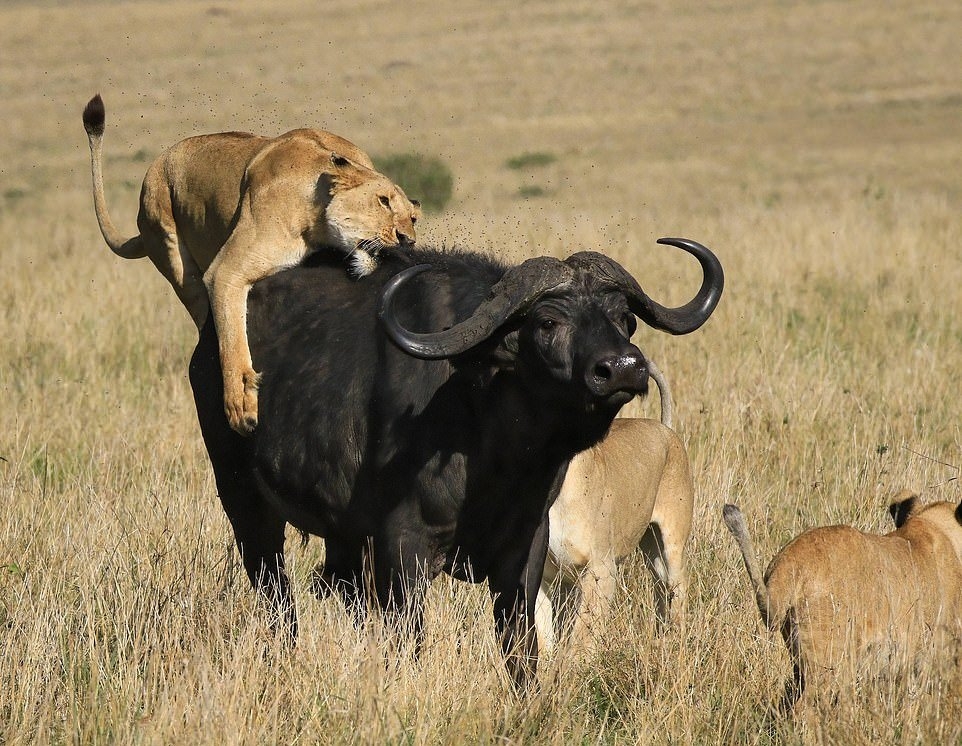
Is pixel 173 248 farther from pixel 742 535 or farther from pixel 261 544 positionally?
pixel 742 535

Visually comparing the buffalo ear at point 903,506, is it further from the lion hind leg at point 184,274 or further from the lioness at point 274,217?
the lion hind leg at point 184,274

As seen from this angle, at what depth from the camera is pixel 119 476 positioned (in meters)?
7.95

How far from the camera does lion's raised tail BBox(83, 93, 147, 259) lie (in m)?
6.79

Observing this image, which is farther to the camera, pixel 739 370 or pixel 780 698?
pixel 739 370

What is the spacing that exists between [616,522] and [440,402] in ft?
6.44

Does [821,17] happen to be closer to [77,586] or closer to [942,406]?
[942,406]

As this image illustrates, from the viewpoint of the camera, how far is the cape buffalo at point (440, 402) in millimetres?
4680

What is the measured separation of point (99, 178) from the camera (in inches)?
280

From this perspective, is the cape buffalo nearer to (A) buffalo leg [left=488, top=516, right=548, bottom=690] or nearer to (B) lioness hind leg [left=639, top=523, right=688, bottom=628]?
(A) buffalo leg [left=488, top=516, right=548, bottom=690]

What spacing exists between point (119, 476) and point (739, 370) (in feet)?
13.8

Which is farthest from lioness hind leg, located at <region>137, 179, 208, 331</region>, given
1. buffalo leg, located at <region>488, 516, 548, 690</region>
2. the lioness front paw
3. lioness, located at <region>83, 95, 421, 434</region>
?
buffalo leg, located at <region>488, 516, 548, 690</region>

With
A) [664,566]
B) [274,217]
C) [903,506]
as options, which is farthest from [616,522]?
[274,217]

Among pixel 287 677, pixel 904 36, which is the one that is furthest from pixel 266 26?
pixel 287 677

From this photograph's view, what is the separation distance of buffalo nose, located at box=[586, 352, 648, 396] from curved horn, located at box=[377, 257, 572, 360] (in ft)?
1.21
